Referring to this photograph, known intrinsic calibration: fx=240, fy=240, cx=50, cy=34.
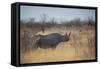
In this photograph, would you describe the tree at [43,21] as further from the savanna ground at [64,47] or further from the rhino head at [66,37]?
the rhino head at [66,37]

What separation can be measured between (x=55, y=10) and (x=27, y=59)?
2.12 feet

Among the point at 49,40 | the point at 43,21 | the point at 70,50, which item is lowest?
the point at 70,50

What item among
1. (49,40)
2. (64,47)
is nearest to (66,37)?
(64,47)

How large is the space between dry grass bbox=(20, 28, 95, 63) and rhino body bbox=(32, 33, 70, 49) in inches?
1.4

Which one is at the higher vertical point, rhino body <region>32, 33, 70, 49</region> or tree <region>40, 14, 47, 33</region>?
tree <region>40, 14, 47, 33</region>

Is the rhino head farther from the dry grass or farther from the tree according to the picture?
the tree

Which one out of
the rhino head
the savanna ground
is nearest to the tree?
the savanna ground

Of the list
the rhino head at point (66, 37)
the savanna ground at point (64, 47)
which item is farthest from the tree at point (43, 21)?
the rhino head at point (66, 37)

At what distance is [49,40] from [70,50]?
1.01 feet

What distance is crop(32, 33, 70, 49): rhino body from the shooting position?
2.68m

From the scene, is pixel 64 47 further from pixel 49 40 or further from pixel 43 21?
pixel 43 21

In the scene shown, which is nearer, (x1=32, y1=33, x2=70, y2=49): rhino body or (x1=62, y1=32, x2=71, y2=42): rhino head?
(x1=32, y1=33, x2=70, y2=49): rhino body

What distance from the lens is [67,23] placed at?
9.29ft

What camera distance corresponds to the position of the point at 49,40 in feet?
8.96
